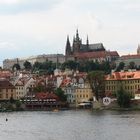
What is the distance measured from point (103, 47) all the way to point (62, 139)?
122 meters

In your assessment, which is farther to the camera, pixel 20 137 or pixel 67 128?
pixel 67 128

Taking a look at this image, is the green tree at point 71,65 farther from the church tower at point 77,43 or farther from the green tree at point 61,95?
the green tree at point 61,95

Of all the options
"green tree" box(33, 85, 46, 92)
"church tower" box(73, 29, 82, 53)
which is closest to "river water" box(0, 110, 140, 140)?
"green tree" box(33, 85, 46, 92)

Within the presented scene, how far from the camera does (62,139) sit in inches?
1401

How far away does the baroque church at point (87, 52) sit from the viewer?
14812cm

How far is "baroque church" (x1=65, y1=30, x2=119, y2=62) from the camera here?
148m

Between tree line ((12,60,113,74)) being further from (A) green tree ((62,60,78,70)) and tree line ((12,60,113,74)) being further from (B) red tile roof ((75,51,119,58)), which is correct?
(B) red tile roof ((75,51,119,58))

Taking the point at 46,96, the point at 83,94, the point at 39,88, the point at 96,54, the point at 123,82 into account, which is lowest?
the point at 46,96

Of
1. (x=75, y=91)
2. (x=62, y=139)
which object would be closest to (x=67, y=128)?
(x=62, y=139)

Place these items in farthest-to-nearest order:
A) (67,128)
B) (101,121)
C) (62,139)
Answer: (101,121)
(67,128)
(62,139)

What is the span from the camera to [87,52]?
153 metres

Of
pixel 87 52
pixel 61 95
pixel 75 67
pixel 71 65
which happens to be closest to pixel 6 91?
pixel 61 95

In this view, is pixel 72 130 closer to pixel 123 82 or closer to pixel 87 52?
pixel 123 82

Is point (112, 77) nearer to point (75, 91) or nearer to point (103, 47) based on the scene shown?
point (75, 91)
